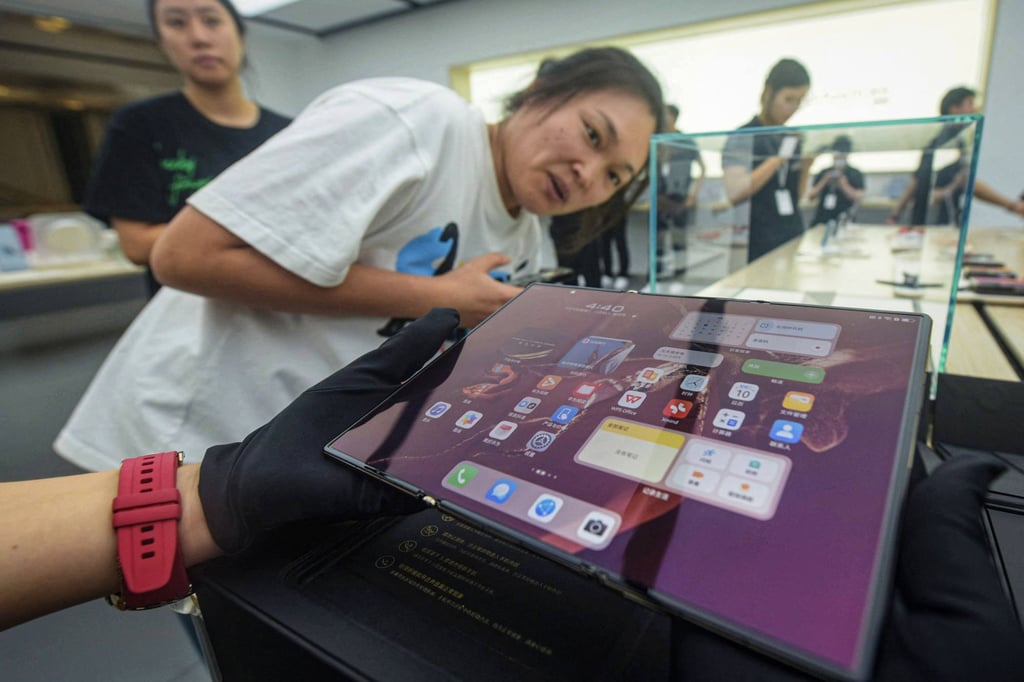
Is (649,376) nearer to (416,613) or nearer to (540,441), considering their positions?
(540,441)

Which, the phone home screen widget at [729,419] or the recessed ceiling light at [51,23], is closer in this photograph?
the phone home screen widget at [729,419]

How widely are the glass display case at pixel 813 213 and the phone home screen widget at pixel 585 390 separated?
0.58 metres

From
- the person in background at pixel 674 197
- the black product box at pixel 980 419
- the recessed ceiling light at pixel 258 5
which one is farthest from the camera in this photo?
the recessed ceiling light at pixel 258 5

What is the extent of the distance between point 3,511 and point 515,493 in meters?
0.37

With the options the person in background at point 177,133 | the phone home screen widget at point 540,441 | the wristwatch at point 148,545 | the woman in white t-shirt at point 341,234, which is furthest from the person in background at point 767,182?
the person in background at point 177,133

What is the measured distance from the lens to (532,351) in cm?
41

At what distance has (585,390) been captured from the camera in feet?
1.17

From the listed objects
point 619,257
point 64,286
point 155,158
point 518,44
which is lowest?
point 619,257

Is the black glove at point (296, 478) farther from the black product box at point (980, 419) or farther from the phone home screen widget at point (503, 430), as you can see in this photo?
the black product box at point (980, 419)

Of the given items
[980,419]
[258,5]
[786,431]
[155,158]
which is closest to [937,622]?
[786,431]

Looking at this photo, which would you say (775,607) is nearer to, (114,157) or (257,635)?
(257,635)

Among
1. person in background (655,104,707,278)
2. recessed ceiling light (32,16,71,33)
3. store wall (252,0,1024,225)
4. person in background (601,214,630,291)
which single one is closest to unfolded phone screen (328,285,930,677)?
person in background (655,104,707,278)

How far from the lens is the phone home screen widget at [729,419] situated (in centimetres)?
30

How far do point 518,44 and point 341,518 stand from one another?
200 inches
